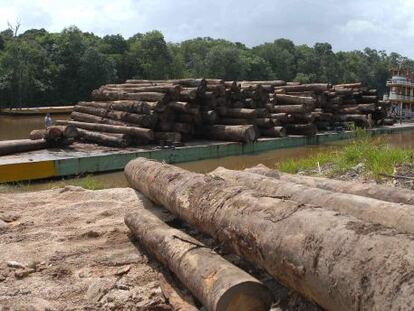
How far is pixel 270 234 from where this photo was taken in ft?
12.0

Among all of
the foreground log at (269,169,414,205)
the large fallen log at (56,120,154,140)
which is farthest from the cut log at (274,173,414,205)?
the large fallen log at (56,120,154,140)

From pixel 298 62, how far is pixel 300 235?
89513 mm

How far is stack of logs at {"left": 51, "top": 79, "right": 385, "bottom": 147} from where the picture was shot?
1673 cm

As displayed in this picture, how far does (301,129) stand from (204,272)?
18.4m

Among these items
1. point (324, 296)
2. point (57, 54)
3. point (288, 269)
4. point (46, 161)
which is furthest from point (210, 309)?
point (57, 54)

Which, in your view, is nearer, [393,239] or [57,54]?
[393,239]

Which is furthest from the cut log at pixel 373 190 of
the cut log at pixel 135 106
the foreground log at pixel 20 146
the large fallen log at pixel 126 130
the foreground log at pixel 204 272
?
the cut log at pixel 135 106

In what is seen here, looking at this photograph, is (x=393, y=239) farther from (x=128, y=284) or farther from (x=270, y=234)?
Answer: (x=128, y=284)

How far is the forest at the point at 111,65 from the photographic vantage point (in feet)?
156

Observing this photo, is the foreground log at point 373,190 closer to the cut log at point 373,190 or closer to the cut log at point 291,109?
the cut log at point 373,190

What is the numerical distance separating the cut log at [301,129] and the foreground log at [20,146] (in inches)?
415

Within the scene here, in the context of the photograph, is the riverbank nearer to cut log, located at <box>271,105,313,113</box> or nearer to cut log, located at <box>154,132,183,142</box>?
cut log, located at <box>154,132,183,142</box>

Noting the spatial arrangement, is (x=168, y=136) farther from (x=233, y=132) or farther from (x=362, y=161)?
(x=362, y=161)

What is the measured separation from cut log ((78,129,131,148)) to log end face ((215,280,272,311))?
12.9m
